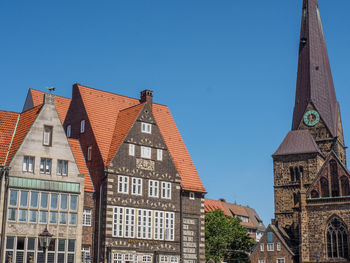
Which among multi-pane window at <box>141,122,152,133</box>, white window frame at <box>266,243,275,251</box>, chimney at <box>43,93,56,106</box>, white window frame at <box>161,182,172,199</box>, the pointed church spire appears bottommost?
white window frame at <box>266,243,275,251</box>

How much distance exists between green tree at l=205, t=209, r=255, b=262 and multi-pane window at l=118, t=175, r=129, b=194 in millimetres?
30331

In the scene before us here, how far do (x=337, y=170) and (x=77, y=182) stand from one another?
1650 inches

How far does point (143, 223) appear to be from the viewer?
4466cm

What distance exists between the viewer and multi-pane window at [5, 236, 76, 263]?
37.0 metres

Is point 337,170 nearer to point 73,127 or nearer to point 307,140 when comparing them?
point 307,140

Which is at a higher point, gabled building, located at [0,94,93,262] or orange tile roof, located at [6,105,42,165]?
orange tile roof, located at [6,105,42,165]

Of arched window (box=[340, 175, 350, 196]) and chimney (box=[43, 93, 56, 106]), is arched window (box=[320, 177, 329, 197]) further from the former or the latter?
chimney (box=[43, 93, 56, 106])

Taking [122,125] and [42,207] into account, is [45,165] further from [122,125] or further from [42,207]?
[122,125]

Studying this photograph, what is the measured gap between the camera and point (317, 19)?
98.0 meters

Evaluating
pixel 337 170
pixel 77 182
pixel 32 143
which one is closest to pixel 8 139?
pixel 32 143

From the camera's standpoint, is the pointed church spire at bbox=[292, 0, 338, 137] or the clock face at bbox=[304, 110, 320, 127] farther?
the pointed church spire at bbox=[292, 0, 338, 137]

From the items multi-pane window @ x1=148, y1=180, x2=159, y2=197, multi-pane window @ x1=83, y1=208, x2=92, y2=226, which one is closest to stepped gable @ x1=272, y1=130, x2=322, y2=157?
multi-pane window @ x1=148, y1=180, x2=159, y2=197

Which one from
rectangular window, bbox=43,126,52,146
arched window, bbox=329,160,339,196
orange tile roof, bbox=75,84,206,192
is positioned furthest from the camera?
arched window, bbox=329,160,339,196

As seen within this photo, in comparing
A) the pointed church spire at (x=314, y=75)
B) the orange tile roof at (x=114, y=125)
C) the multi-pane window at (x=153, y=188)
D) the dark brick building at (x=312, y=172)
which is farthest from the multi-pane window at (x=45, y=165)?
the pointed church spire at (x=314, y=75)
